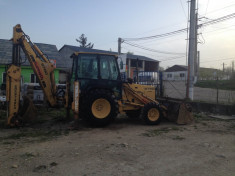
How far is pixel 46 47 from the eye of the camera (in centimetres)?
1870

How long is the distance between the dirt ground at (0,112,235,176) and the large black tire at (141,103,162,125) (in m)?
0.27

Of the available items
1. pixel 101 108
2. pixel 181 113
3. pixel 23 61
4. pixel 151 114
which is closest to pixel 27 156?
pixel 101 108

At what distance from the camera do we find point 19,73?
6941 mm

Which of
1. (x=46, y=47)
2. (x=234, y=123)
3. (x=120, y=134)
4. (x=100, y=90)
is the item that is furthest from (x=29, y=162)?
(x=46, y=47)

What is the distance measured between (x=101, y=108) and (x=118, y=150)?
241 centimetres

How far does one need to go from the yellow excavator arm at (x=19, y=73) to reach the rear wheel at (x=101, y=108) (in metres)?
1.63

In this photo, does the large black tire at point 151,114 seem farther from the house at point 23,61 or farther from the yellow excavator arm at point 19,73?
the house at point 23,61

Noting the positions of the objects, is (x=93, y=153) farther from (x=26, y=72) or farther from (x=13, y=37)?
(x=26, y=72)

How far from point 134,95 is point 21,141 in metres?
4.10

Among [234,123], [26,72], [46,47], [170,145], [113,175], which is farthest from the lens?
[46,47]

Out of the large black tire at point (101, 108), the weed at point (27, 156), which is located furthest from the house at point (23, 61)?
the weed at point (27, 156)

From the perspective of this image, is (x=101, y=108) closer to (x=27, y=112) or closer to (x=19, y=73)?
(x=27, y=112)

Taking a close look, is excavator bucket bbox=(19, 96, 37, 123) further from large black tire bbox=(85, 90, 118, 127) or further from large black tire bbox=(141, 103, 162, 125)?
large black tire bbox=(141, 103, 162, 125)

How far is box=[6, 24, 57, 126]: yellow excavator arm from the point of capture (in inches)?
266
